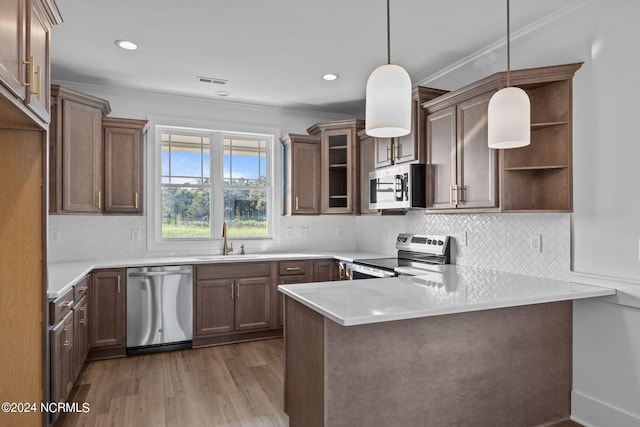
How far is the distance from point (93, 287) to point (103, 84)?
6.68ft

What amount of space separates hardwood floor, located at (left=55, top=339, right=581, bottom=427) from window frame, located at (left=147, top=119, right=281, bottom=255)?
1.21 metres

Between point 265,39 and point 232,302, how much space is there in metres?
2.52

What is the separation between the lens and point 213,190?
4.77m

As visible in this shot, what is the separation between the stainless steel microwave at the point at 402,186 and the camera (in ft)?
11.5

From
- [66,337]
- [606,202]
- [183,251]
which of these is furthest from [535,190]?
[183,251]

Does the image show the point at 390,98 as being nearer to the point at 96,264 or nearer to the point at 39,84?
the point at 39,84

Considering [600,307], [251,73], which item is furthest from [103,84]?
[600,307]

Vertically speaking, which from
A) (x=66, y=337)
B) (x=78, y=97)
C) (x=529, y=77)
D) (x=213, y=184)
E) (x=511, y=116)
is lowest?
(x=66, y=337)

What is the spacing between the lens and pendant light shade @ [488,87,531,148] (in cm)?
197

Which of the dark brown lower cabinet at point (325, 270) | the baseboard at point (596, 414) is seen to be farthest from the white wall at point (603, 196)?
the dark brown lower cabinet at point (325, 270)

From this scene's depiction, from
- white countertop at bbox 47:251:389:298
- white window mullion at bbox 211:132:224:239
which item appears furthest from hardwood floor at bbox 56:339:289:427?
white window mullion at bbox 211:132:224:239

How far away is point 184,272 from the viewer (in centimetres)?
396

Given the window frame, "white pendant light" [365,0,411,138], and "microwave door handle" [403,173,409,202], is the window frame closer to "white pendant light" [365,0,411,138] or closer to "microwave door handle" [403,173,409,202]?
"microwave door handle" [403,173,409,202]

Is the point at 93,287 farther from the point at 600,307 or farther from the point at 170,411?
the point at 600,307
